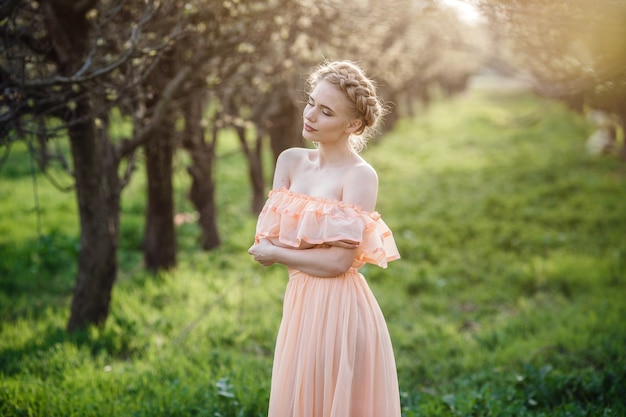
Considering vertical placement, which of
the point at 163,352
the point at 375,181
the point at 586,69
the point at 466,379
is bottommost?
the point at 466,379

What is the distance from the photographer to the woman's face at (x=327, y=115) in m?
2.93

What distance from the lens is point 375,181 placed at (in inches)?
117

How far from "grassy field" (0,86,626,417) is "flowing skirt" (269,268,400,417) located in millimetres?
1257

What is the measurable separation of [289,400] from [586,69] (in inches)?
141

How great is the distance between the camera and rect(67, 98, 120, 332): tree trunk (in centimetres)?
536

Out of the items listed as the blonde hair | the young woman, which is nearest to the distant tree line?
the blonde hair

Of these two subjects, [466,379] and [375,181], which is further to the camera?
[466,379]

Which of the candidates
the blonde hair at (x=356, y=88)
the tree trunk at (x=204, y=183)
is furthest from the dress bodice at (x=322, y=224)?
the tree trunk at (x=204, y=183)

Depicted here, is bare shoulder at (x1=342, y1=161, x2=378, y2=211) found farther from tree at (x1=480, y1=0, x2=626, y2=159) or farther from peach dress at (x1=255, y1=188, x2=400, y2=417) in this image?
tree at (x1=480, y1=0, x2=626, y2=159)

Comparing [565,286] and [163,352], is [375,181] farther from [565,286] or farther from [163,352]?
[565,286]

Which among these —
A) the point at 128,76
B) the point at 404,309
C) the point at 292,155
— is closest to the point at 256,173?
the point at 404,309

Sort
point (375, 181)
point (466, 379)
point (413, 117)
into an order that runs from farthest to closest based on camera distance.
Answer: point (413, 117)
point (466, 379)
point (375, 181)

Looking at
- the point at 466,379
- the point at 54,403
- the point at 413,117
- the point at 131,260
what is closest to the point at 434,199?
the point at 131,260

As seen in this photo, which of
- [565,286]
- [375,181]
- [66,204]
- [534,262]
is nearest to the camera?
[375,181]
